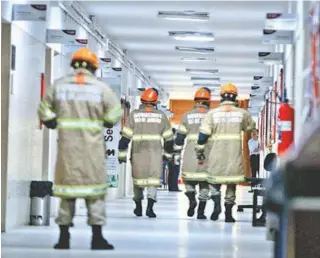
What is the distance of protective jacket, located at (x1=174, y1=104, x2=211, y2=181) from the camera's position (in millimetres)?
5992

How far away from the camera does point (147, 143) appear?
6215mm

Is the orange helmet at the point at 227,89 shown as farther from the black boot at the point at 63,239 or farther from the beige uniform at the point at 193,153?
the black boot at the point at 63,239

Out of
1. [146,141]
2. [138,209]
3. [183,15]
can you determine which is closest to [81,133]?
[146,141]

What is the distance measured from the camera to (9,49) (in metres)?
4.77

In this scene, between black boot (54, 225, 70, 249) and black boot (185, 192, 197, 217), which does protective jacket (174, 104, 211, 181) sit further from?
black boot (54, 225, 70, 249)

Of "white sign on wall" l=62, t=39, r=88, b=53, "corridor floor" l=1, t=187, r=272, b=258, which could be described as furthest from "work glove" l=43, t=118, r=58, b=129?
"white sign on wall" l=62, t=39, r=88, b=53

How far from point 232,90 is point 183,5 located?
2631mm

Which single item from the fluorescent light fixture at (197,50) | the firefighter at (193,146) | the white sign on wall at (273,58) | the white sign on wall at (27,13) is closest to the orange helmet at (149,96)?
the firefighter at (193,146)

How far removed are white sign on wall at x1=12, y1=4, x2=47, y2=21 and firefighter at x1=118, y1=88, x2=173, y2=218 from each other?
1119mm

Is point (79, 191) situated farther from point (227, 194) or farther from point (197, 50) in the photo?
point (197, 50)

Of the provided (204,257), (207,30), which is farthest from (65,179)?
(207,30)

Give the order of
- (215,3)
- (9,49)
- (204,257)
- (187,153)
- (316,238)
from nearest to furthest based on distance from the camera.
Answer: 1. (316,238)
2. (204,257)
3. (9,49)
4. (187,153)
5. (215,3)

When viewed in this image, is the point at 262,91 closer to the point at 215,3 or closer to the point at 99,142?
the point at 215,3

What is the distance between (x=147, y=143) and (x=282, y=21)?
3.89 feet
